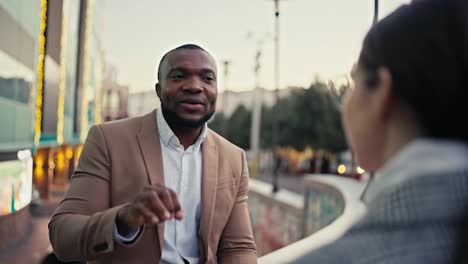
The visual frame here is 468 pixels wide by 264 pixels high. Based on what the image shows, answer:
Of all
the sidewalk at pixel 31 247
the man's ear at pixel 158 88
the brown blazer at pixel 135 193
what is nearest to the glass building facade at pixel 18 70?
the sidewalk at pixel 31 247

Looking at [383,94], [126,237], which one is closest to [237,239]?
[126,237]

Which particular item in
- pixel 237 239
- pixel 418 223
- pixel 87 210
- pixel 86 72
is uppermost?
pixel 86 72

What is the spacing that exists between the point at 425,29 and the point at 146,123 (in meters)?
1.36

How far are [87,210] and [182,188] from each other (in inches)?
13.2

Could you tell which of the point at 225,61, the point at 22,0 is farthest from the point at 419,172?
the point at 225,61

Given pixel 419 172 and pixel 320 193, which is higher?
pixel 419 172

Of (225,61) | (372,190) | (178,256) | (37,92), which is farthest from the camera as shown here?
(225,61)

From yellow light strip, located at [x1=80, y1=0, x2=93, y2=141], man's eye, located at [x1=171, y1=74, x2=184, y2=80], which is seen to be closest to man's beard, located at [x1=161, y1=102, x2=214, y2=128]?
man's eye, located at [x1=171, y1=74, x2=184, y2=80]

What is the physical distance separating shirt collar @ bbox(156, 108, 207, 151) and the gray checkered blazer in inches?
50.5

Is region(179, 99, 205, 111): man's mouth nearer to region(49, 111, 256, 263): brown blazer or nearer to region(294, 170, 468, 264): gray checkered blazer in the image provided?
region(49, 111, 256, 263): brown blazer

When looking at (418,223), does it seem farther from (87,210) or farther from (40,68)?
(40,68)

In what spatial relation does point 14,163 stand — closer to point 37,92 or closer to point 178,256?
point 37,92

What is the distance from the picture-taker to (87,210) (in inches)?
70.4

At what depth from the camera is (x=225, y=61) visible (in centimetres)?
4147
